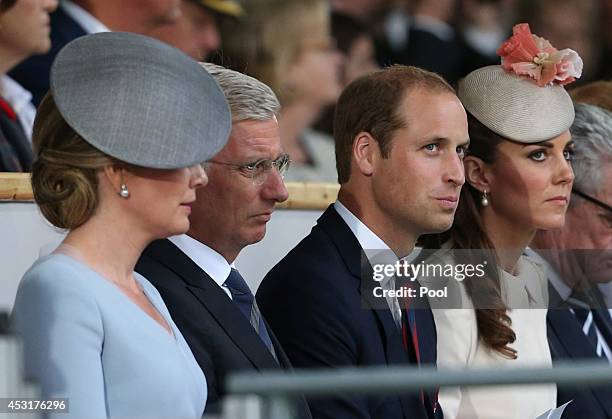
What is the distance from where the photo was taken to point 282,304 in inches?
130

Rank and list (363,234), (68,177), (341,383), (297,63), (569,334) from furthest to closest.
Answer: (297,63), (569,334), (363,234), (68,177), (341,383)

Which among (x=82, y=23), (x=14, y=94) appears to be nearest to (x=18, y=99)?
(x=14, y=94)

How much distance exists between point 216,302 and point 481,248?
3.37 feet

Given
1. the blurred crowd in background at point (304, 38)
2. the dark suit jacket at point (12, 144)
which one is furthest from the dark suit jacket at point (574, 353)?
the dark suit jacket at point (12, 144)

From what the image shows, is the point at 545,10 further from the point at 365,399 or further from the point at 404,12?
the point at 365,399

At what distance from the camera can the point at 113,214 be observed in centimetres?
262

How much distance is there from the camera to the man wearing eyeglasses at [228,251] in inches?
114

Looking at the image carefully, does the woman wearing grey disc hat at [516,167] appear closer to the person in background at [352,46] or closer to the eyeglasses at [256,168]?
the eyeglasses at [256,168]

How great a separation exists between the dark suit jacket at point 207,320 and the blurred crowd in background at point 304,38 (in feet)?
→ 3.84

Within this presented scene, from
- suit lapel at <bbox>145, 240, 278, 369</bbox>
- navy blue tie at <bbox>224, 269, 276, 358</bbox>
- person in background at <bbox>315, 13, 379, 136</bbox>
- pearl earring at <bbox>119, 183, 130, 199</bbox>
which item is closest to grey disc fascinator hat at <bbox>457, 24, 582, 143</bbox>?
navy blue tie at <bbox>224, 269, 276, 358</bbox>

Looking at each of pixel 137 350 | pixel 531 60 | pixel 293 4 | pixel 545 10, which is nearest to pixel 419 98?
pixel 531 60

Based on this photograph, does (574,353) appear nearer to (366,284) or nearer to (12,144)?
(366,284)

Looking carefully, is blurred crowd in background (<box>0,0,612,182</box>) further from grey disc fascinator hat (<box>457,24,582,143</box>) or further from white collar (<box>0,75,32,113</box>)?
grey disc fascinator hat (<box>457,24,582,143</box>)

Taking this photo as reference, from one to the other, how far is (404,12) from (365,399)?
3091 mm
